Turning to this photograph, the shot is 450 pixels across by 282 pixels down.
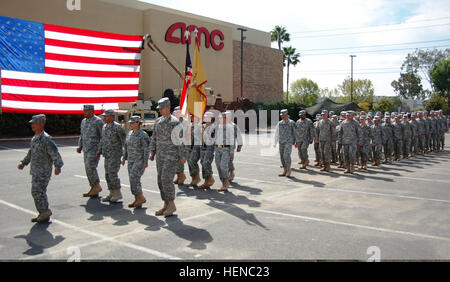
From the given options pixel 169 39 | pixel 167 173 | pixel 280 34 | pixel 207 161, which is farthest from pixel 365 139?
pixel 280 34

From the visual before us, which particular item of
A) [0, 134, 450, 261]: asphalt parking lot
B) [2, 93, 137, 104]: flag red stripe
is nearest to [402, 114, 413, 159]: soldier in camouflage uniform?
[0, 134, 450, 261]: asphalt parking lot

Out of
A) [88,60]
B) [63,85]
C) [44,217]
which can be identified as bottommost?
[44,217]

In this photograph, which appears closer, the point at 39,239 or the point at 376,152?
the point at 39,239

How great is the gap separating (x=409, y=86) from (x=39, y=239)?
8164 centimetres

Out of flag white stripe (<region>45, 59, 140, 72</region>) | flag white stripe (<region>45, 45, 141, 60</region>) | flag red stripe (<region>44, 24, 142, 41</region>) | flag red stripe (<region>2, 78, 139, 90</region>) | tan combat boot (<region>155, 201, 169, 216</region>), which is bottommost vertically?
tan combat boot (<region>155, 201, 169, 216</region>)

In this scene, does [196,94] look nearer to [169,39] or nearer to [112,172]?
[112,172]

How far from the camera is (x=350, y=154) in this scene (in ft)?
43.2

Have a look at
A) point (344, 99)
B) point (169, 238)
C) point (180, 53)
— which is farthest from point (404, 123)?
point (344, 99)

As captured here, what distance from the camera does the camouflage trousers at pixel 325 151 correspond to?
13477 millimetres

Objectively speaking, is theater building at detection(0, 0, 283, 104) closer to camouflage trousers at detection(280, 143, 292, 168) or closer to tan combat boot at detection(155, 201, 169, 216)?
camouflage trousers at detection(280, 143, 292, 168)

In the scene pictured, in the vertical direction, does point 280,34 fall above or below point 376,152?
above

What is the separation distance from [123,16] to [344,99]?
57581mm

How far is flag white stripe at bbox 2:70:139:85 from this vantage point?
798 cm

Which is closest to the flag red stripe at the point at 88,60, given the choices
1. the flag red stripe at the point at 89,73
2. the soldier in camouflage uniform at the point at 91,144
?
the flag red stripe at the point at 89,73
